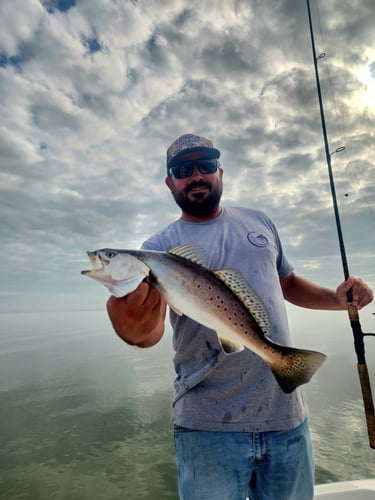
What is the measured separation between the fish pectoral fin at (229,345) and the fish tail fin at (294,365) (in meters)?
0.30

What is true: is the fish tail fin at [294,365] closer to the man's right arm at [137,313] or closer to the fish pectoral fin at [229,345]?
the fish pectoral fin at [229,345]

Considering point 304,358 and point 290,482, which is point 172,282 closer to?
point 304,358

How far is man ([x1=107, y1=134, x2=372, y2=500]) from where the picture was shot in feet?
7.75

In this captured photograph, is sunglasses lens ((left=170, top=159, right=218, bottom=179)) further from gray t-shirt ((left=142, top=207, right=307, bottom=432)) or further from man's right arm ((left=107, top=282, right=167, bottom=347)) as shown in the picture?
man's right arm ((left=107, top=282, right=167, bottom=347))

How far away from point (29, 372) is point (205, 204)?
54.5 meters

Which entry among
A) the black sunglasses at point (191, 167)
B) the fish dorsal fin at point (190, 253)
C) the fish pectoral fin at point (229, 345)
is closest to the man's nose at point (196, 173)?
the black sunglasses at point (191, 167)

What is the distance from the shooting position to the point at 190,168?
3.48 meters

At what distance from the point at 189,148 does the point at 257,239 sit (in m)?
1.39

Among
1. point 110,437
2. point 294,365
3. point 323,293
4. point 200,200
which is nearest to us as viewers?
point 294,365

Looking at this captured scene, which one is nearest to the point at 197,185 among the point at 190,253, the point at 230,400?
the point at 190,253

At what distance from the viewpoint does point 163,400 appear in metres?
26.8

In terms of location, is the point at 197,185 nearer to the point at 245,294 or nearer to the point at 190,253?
the point at 190,253

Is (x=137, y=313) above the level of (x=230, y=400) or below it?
above

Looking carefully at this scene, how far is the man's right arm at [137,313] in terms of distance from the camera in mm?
2211
